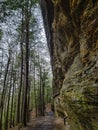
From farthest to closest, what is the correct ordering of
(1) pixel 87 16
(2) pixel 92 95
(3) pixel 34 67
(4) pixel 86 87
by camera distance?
1. (3) pixel 34 67
2. (1) pixel 87 16
3. (4) pixel 86 87
4. (2) pixel 92 95

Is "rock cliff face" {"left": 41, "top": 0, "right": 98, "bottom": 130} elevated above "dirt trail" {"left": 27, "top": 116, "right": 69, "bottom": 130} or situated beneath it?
elevated above

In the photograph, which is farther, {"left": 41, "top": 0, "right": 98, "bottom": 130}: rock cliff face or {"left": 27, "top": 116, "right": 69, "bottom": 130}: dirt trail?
{"left": 27, "top": 116, "right": 69, "bottom": 130}: dirt trail

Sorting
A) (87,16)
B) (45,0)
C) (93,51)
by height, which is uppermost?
(45,0)

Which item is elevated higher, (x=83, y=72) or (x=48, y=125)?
(x=83, y=72)

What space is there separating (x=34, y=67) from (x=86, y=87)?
89.4 feet

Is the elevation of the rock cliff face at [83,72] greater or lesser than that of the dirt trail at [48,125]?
greater

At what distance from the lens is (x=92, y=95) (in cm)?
601

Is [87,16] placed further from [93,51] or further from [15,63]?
[15,63]

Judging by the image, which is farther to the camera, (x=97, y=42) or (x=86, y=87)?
(x=97, y=42)

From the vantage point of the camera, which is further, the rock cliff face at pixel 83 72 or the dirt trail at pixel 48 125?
the dirt trail at pixel 48 125

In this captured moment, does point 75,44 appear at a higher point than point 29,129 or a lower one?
higher

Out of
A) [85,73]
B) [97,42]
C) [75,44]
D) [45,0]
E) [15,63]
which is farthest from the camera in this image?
[15,63]

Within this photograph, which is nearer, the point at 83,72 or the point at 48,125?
the point at 83,72

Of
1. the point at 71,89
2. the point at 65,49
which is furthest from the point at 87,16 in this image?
the point at 65,49
